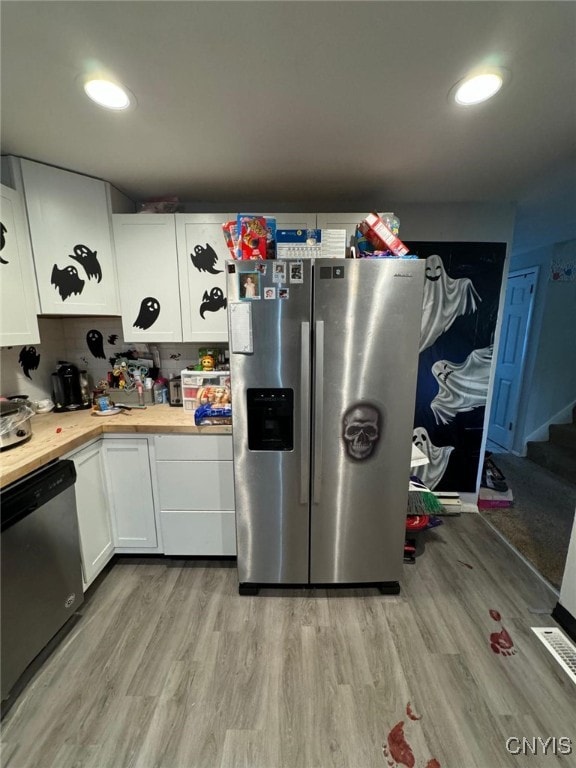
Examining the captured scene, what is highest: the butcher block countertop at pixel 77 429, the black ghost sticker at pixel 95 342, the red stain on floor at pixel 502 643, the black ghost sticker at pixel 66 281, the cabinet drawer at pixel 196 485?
the black ghost sticker at pixel 66 281

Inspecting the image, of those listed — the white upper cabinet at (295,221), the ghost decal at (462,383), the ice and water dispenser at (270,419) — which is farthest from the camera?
the ghost decal at (462,383)

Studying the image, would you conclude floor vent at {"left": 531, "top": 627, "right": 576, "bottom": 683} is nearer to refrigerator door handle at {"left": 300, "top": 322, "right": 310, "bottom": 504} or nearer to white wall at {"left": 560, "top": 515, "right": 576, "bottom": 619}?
white wall at {"left": 560, "top": 515, "right": 576, "bottom": 619}

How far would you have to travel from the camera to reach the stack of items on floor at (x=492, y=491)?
2.61 meters

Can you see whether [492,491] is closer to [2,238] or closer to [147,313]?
[147,313]

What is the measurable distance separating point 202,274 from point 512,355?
152 inches

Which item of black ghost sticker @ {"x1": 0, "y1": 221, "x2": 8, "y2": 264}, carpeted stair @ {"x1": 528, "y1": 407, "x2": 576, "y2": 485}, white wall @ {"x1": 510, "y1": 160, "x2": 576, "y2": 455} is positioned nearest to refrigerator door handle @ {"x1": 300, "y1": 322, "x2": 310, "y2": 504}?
black ghost sticker @ {"x1": 0, "y1": 221, "x2": 8, "y2": 264}

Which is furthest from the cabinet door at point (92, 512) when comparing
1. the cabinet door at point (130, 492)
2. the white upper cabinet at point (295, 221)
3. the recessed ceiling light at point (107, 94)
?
the white upper cabinet at point (295, 221)

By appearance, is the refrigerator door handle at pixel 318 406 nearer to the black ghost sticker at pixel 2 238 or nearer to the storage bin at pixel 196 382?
the storage bin at pixel 196 382

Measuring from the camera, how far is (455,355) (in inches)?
94.5

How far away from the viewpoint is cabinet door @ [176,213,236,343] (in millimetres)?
1967

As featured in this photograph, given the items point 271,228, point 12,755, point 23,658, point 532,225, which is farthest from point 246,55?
point 532,225

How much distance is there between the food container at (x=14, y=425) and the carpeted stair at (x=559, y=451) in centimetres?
458

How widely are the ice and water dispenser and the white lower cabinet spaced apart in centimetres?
32

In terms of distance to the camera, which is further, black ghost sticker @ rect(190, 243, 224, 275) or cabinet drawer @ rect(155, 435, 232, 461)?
black ghost sticker @ rect(190, 243, 224, 275)
